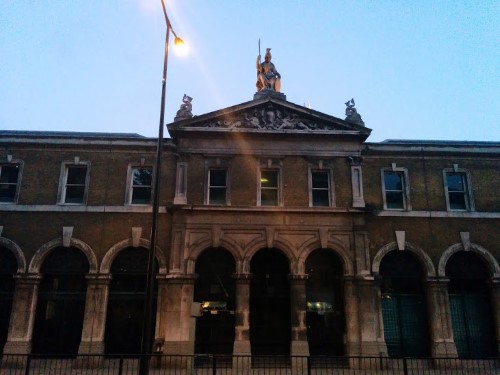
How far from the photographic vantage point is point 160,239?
64.0ft

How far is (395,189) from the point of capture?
21.0m

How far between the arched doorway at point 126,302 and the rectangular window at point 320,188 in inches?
329

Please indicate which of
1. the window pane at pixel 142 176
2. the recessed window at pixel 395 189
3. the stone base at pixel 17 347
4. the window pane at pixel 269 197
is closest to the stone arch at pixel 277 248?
the window pane at pixel 269 197

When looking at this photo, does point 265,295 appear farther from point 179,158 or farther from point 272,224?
point 179,158

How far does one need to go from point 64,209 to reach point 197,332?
8.35 meters

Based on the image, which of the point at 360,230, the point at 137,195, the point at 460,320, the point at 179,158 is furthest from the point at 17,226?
the point at 460,320

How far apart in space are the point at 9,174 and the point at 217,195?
399 inches

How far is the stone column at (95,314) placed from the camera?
18.1 m

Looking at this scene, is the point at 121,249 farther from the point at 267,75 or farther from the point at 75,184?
the point at 267,75

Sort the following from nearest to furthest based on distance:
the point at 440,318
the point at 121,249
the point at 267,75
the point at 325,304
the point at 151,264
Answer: the point at 151,264
the point at 440,318
the point at 121,249
the point at 325,304
the point at 267,75

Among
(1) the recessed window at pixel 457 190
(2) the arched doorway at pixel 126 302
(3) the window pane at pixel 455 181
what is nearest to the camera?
(2) the arched doorway at pixel 126 302

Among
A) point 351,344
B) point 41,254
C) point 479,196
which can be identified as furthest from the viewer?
point 479,196

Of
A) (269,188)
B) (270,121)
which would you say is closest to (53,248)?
(269,188)

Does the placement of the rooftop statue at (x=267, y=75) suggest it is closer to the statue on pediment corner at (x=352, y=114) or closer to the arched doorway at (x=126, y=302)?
the statue on pediment corner at (x=352, y=114)
